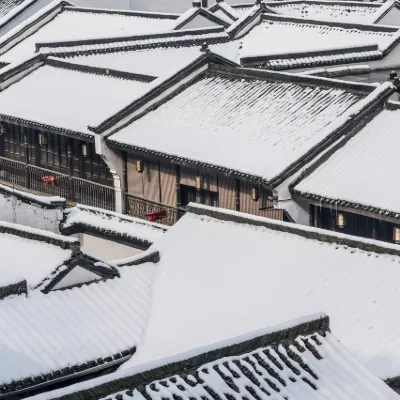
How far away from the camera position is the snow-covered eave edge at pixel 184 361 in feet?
50.0

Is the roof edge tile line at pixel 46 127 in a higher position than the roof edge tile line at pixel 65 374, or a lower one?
higher

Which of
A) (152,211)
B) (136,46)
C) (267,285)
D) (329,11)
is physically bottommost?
(267,285)

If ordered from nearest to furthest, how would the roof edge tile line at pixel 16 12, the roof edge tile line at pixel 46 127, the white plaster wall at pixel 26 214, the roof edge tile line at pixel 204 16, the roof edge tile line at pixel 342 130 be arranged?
1. the roof edge tile line at pixel 342 130
2. the white plaster wall at pixel 26 214
3. the roof edge tile line at pixel 46 127
4. the roof edge tile line at pixel 204 16
5. the roof edge tile line at pixel 16 12

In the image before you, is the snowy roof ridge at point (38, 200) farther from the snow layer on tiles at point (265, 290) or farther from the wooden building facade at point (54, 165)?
the snow layer on tiles at point (265, 290)

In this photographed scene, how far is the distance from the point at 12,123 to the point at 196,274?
59.0ft

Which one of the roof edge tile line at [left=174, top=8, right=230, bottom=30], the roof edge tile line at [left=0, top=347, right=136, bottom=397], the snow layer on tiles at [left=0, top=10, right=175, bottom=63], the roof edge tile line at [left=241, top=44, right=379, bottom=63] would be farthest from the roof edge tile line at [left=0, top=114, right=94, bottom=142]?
the roof edge tile line at [left=174, top=8, right=230, bottom=30]

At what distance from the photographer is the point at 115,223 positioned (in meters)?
34.3

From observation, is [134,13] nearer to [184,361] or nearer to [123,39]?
[123,39]

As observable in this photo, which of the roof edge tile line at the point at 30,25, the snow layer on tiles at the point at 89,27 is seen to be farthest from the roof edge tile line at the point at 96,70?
the roof edge tile line at the point at 30,25

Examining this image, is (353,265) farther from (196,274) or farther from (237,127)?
(237,127)

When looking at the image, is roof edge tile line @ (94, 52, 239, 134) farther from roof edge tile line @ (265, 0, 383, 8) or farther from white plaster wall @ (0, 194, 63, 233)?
roof edge tile line @ (265, 0, 383, 8)

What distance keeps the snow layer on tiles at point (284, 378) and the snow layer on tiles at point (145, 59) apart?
3024cm

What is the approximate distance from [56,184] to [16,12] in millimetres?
23849

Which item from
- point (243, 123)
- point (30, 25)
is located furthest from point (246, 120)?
point (30, 25)
